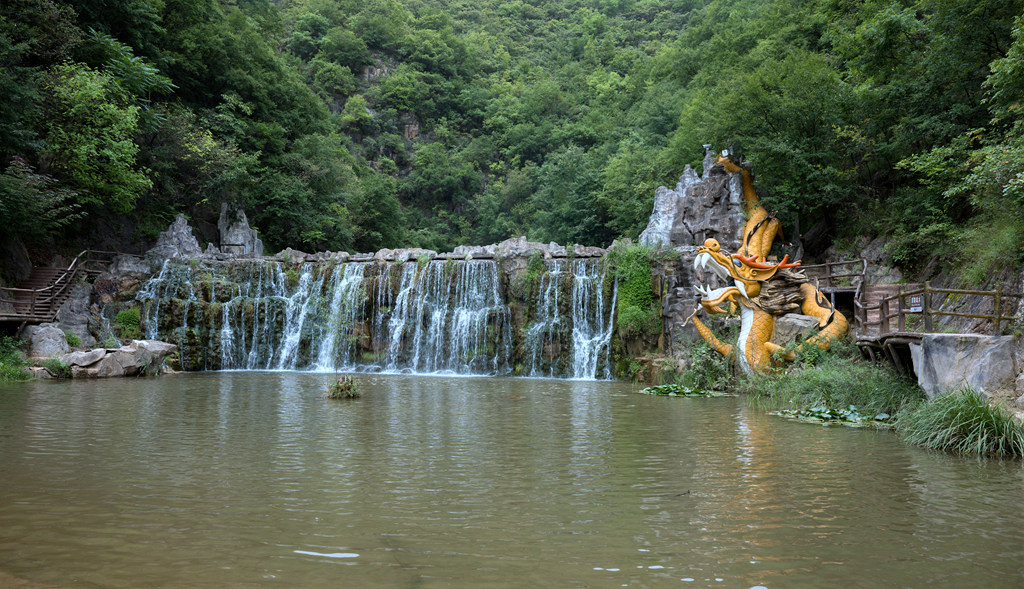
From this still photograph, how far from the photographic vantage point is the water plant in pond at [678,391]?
49.9ft

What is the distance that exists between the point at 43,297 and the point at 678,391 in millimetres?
19970

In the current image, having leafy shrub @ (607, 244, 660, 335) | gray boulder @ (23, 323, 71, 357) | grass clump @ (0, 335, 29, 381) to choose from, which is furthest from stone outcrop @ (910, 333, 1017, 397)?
gray boulder @ (23, 323, 71, 357)

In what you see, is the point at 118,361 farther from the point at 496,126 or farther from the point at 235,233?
the point at 496,126

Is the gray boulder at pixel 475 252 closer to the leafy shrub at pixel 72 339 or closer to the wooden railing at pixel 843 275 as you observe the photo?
the wooden railing at pixel 843 275

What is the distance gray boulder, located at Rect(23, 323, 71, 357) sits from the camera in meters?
19.0

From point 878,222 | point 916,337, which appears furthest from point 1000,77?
point 878,222

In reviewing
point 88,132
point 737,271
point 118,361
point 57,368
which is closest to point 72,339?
point 118,361

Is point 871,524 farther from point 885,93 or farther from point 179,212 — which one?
point 179,212

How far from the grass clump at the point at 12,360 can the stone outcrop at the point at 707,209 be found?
19.0 metres

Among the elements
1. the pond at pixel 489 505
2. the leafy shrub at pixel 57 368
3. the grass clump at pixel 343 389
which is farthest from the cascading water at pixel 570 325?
the leafy shrub at pixel 57 368

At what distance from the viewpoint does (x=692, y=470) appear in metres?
7.00

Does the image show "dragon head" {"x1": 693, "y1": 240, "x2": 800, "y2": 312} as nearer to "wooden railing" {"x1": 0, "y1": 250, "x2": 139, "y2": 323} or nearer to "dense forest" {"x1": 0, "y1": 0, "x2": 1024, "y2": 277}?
"dense forest" {"x1": 0, "y1": 0, "x2": 1024, "y2": 277}

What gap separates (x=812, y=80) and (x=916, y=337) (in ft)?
51.5

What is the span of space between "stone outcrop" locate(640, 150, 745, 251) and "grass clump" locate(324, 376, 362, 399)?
1421cm
